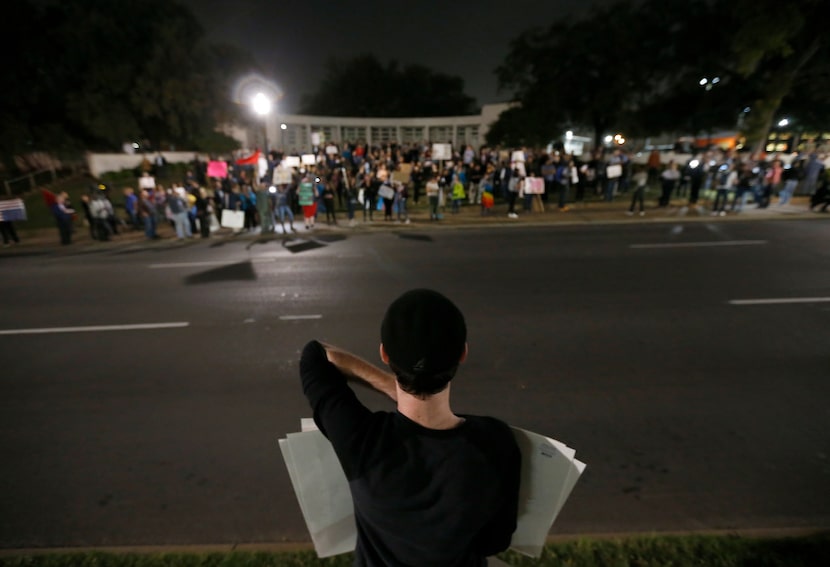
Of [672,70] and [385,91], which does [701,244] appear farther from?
[385,91]

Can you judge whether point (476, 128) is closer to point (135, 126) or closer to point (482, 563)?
point (135, 126)

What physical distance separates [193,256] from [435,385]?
12138mm

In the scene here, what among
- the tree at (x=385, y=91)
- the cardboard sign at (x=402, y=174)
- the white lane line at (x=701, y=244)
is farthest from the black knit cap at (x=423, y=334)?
the tree at (x=385, y=91)

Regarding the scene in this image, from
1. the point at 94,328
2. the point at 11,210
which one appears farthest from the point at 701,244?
the point at 11,210

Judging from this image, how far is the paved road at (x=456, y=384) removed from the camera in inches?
139

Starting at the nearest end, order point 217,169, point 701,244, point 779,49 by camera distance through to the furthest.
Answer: point 701,244 < point 217,169 < point 779,49

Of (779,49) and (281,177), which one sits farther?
(779,49)

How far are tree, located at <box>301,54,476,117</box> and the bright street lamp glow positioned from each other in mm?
53511

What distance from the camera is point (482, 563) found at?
1.55 m

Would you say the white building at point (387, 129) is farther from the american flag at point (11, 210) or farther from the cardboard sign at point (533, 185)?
the american flag at point (11, 210)

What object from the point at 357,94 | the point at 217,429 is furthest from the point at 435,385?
the point at 357,94

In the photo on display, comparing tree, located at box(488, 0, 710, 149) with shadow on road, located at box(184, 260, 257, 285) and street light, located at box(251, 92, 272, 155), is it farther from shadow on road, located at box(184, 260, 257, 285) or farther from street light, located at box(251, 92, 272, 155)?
shadow on road, located at box(184, 260, 257, 285)

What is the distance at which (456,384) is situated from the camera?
5160mm

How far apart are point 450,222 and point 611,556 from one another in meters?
13.8
